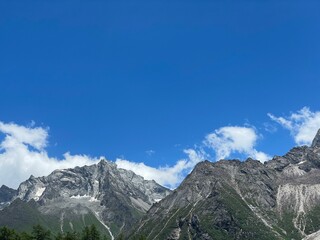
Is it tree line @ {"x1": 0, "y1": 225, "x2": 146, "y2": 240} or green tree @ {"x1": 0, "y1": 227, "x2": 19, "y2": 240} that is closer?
green tree @ {"x1": 0, "y1": 227, "x2": 19, "y2": 240}

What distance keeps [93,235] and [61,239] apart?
12660 millimetres

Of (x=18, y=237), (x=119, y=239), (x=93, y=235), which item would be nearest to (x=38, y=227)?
(x=18, y=237)

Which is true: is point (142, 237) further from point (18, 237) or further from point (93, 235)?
point (18, 237)

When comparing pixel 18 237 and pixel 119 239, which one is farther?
pixel 119 239

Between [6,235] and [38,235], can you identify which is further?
[38,235]

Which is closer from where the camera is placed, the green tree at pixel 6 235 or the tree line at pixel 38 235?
the green tree at pixel 6 235

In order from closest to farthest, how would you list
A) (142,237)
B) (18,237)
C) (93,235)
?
(18,237) < (93,235) < (142,237)

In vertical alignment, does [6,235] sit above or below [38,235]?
below

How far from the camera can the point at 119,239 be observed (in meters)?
186

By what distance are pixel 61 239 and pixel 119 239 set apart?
38304 mm

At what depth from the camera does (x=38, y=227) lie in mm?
151875

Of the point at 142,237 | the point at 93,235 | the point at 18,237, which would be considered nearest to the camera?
the point at 18,237

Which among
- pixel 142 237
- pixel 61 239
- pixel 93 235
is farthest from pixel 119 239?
pixel 61 239

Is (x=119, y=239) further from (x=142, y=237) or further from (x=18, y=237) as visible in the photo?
(x=18, y=237)
